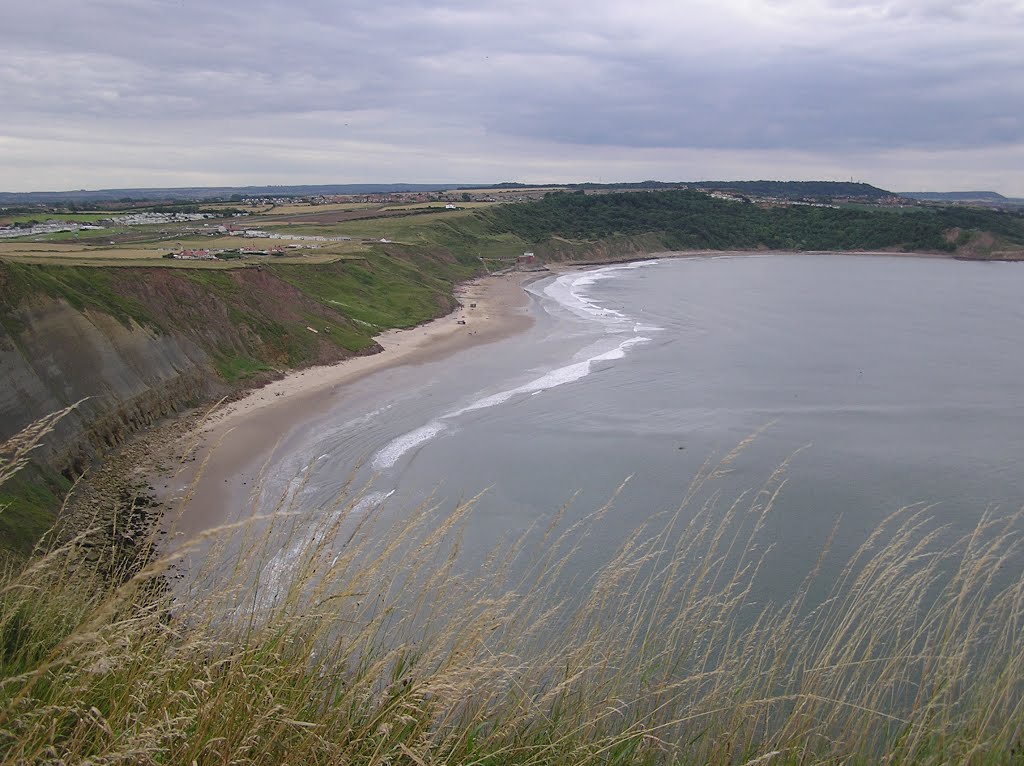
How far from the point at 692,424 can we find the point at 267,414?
14813 mm

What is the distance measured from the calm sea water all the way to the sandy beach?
3.05 feet

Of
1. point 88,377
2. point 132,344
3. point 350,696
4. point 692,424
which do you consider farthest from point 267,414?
point 350,696

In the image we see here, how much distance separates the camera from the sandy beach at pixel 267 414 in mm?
17547

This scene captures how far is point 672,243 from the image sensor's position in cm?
12188

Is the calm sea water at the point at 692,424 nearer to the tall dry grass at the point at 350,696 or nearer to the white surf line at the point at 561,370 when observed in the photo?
the white surf line at the point at 561,370

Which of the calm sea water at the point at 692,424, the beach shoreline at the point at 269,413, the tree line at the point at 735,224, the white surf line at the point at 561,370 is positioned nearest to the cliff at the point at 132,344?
the beach shoreline at the point at 269,413

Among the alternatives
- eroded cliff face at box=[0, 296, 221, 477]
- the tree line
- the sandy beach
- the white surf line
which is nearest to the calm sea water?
the white surf line

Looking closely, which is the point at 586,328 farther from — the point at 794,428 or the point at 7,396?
the point at 7,396

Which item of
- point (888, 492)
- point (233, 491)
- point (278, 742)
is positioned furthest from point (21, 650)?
point (888, 492)

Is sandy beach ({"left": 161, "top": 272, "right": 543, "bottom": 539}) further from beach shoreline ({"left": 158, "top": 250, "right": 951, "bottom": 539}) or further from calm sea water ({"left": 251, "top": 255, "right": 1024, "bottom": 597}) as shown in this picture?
calm sea water ({"left": 251, "top": 255, "right": 1024, "bottom": 597})

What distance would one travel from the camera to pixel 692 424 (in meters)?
27.7

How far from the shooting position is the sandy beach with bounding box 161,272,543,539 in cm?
1755

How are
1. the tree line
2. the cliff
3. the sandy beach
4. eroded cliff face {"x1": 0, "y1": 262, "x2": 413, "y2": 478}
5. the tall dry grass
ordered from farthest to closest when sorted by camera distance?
the tree line, eroded cliff face {"x1": 0, "y1": 262, "x2": 413, "y2": 478}, the cliff, the sandy beach, the tall dry grass

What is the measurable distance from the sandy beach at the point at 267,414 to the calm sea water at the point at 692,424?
0.93 meters
